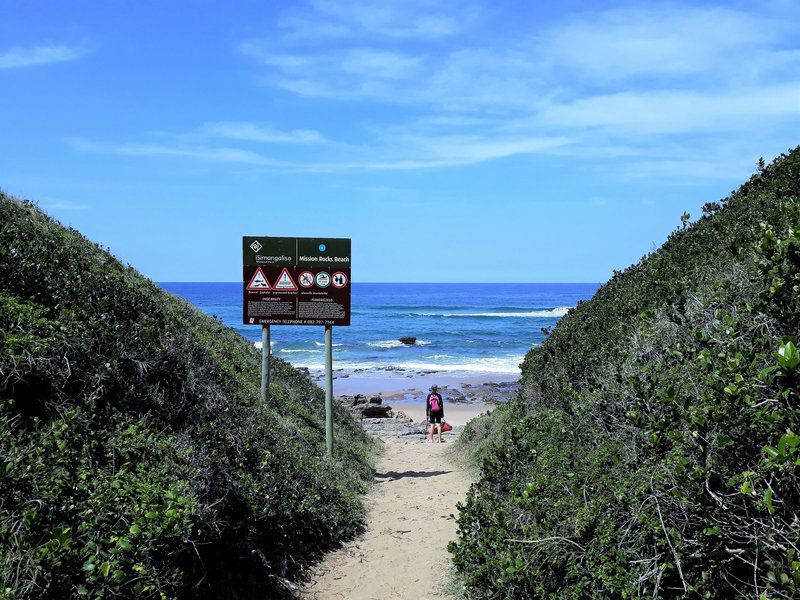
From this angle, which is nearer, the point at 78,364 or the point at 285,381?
the point at 78,364

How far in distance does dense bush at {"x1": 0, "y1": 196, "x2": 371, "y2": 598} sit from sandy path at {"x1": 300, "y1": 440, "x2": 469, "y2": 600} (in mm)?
308

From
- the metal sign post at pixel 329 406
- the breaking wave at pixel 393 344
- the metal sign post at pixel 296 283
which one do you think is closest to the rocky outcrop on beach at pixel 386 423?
the metal sign post at pixel 329 406

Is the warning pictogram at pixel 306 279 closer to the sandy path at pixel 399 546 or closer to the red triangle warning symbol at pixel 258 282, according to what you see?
the red triangle warning symbol at pixel 258 282

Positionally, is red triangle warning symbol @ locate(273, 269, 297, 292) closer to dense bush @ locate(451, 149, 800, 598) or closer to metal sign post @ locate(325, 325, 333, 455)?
metal sign post @ locate(325, 325, 333, 455)

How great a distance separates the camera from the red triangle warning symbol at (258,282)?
10.4m

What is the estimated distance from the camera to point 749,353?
3.66 metres

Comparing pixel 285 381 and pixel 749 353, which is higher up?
pixel 749 353

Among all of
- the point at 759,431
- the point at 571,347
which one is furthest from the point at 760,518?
the point at 571,347

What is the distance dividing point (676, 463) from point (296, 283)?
25.4 feet

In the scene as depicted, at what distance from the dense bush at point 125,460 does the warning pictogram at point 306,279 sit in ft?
8.98

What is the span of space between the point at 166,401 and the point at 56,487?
6.08 ft

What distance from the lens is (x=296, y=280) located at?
10.6 m

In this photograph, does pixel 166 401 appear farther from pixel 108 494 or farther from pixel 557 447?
pixel 557 447

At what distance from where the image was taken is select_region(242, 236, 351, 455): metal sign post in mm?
10430
